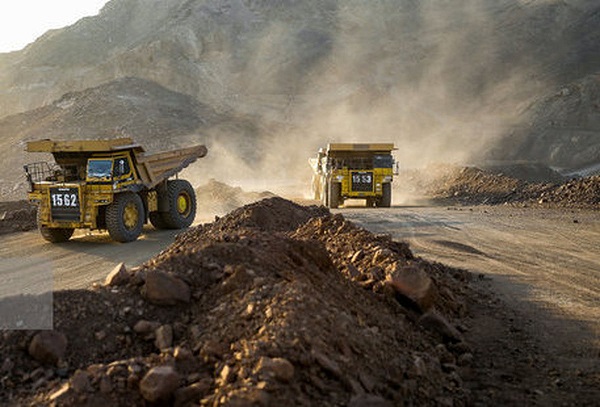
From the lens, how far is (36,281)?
11.3 meters

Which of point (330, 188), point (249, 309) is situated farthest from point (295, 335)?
point (330, 188)

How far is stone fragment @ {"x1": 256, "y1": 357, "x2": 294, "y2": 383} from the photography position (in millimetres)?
4547

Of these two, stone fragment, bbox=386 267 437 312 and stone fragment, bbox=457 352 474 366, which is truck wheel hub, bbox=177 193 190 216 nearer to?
stone fragment, bbox=386 267 437 312

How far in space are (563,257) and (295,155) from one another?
39116mm

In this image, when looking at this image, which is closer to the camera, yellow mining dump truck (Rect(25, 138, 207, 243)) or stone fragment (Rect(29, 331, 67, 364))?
stone fragment (Rect(29, 331, 67, 364))

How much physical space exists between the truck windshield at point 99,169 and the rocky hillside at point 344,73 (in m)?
29.7

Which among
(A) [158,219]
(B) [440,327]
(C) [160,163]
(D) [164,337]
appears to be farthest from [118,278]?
(A) [158,219]

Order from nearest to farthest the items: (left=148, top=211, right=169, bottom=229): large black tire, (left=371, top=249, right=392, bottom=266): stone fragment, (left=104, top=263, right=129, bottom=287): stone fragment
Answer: (left=104, top=263, right=129, bottom=287): stone fragment < (left=371, top=249, right=392, bottom=266): stone fragment < (left=148, top=211, right=169, bottom=229): large black tire

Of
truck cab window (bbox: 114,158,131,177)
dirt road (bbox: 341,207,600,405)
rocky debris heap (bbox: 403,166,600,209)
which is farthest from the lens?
rocky debris heap (bbox: 403,166,600,209)

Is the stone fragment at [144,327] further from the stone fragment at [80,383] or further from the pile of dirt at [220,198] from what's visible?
the pile of dirt at [220,198]

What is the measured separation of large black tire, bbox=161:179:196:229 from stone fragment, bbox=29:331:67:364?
11.9m

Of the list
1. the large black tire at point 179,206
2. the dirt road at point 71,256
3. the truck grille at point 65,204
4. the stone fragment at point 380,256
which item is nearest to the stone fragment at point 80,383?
the stone fragment at point 380,256

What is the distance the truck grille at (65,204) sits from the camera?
1473cm

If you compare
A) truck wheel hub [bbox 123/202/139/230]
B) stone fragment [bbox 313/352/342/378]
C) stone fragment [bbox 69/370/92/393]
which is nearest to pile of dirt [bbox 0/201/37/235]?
truck wheel hub [bbox 123/202/139/230]
